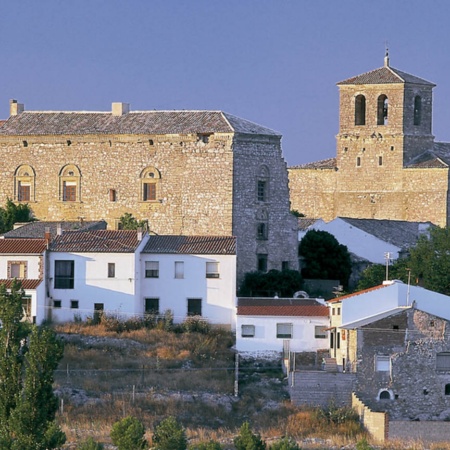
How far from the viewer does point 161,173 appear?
7881 centimetres

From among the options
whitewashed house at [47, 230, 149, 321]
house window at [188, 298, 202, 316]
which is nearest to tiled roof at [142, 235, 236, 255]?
whitewashed house at [47, 230, 149, 321]

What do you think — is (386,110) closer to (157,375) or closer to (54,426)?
(157,375)

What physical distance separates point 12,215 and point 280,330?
14.4m

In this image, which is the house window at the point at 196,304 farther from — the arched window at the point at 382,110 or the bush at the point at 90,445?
the arched window at the point at 382,110

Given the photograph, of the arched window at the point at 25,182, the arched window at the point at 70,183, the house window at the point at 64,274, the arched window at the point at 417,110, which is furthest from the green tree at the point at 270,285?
the arched window at the point at 417,110

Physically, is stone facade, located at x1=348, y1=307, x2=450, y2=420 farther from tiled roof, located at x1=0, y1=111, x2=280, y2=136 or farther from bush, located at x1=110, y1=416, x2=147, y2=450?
tiled roof, located at x1=0, y1=111, x2=280, y2=136

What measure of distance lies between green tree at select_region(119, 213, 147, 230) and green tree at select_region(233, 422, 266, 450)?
19.6m

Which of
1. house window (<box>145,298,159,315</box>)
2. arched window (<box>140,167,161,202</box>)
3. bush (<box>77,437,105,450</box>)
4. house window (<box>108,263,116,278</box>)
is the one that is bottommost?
bush (<box>77,437,105,450</box>)

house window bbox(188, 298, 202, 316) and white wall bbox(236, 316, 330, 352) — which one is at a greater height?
house window bbox(188, 298, 202, 316)

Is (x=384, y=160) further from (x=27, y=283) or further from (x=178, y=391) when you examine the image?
(x=178, y=391)

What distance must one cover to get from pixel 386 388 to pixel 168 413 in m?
7.05

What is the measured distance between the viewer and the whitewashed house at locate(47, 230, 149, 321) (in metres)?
71.0

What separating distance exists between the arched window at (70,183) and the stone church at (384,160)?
664 inches

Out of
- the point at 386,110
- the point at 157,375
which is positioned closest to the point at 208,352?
the point at 157,375
